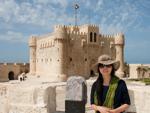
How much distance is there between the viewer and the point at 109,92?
4.73 meters

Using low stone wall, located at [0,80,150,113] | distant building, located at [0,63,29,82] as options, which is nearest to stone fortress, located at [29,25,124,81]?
distant building, located at [0,63,29,82]

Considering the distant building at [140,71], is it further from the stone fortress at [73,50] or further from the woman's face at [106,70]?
the woman's face at [106,70]

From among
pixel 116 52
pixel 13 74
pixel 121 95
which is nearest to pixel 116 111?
pixel 121 95

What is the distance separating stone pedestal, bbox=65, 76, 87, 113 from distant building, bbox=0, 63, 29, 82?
1346 inches

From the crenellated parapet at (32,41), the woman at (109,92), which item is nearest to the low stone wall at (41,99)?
the woman at (109,92)

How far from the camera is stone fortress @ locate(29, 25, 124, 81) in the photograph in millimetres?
30141

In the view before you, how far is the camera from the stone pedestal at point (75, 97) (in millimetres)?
7738

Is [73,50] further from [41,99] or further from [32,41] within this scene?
[41,99]

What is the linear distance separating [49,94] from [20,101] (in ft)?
4.66

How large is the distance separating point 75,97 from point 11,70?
3669 cm

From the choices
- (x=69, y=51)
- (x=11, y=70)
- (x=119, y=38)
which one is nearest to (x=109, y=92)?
(x=69, y=51)

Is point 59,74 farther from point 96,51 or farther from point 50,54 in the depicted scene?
point 96,51

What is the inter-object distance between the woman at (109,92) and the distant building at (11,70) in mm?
37797

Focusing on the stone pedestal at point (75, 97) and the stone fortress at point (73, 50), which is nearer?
the stone pedestal at point (75, 97)
